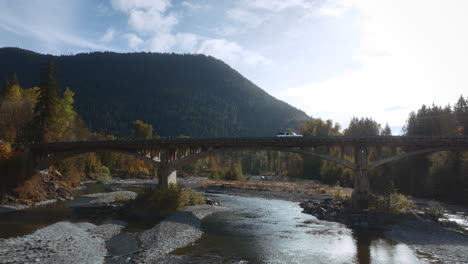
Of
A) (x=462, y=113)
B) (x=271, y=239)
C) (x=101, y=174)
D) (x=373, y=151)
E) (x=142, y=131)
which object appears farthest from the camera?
(x=142, y=131)

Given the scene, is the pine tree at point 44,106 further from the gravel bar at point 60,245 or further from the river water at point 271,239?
the gravel bar at point 60,245

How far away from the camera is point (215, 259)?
17062mm

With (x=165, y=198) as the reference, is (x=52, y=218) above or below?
below

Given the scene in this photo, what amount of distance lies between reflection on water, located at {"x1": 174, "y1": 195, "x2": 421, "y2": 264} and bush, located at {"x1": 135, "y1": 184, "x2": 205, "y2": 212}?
4569mm

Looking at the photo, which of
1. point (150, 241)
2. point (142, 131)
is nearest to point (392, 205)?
point (150, 241)

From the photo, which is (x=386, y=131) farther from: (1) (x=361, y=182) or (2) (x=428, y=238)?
(2) (x=428, y=238)

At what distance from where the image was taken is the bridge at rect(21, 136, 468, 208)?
31.8 meters

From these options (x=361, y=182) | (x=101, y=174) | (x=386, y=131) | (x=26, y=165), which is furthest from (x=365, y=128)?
(x=26, y=165)

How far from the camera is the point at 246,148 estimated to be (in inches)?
1409

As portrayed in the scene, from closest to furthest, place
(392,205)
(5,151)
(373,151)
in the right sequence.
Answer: (392,205)
(5,151)
(373,151)

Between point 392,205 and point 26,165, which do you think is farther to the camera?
point 26,165

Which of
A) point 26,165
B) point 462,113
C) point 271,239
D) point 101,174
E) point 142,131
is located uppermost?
point 462,113

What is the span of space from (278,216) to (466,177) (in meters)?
24.7

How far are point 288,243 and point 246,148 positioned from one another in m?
15.8
